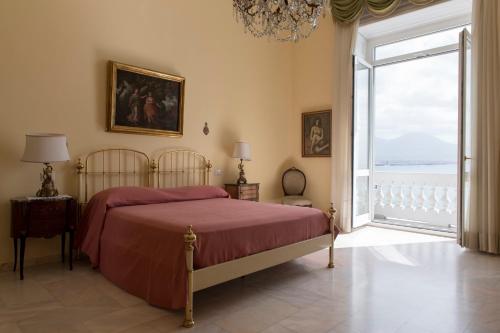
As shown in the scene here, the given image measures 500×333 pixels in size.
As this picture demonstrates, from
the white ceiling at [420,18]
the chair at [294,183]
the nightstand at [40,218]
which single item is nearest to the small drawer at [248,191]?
the chair at [294,183]

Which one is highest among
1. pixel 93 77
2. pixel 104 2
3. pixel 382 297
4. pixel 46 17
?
pixel 104 2

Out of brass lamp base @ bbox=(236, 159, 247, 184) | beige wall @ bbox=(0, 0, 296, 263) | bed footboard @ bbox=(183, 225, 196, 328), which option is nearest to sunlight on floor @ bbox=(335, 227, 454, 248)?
beige wall @ bbox=(0, 0, 296, 263)

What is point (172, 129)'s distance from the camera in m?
4.45

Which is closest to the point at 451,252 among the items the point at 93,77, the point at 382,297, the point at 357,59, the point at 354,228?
the point at 354,228

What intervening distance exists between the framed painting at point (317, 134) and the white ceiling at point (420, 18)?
1.48 meters

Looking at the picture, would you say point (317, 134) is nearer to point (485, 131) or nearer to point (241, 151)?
point (241, 151)

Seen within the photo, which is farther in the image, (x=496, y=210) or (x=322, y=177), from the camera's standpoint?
(x=322, y=177)

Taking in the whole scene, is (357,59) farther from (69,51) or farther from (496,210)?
(69,51)

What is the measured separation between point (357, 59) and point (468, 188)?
2466 millimetres

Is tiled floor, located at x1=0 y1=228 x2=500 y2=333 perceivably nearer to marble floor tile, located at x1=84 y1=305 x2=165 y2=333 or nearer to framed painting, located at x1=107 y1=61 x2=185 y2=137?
marble floor tile, located at x1=84 y1=305 x2=165 y2=333

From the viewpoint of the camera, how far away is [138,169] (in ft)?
13.8

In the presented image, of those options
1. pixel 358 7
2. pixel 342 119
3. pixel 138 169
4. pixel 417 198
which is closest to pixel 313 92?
pixel 342 119

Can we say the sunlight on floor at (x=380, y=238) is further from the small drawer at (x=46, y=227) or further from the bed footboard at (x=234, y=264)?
the small drawer at (x=46, y=227)

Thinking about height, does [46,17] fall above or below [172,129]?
above
